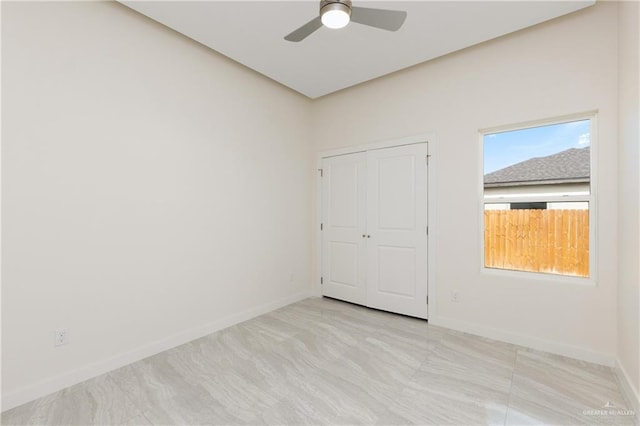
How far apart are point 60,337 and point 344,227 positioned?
3080 mm

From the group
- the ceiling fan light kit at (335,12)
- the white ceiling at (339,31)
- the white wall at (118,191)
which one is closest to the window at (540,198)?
the white ceiling at (339,31)

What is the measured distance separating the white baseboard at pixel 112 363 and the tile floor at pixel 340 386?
6 cm

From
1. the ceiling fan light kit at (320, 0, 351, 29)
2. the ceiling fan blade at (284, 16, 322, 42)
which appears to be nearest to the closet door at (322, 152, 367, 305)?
the ceiling fan blade at (284, 16, 322, 42)

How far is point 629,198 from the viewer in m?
2.13

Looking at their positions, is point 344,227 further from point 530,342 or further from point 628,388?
point 628,388

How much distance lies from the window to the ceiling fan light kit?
2.02m

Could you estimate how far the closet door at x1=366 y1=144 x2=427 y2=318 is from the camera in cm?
347

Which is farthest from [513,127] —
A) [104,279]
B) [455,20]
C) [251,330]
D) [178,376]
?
[104,279]

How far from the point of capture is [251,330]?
10.6 ft

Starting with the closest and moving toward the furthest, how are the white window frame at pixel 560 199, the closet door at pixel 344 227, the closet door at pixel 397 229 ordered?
the white window frame at pixel 560 199, the closet door at pixel 397 229, the closet door at pixel 344 227

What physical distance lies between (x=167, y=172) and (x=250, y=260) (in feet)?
4.52

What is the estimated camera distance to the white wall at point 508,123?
2461 mm

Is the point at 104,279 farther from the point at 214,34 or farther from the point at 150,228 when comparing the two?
the point at 214,34

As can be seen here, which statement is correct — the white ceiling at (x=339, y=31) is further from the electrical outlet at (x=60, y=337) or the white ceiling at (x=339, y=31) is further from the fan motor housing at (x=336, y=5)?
the electrical outlet at (x=60, y=337)
